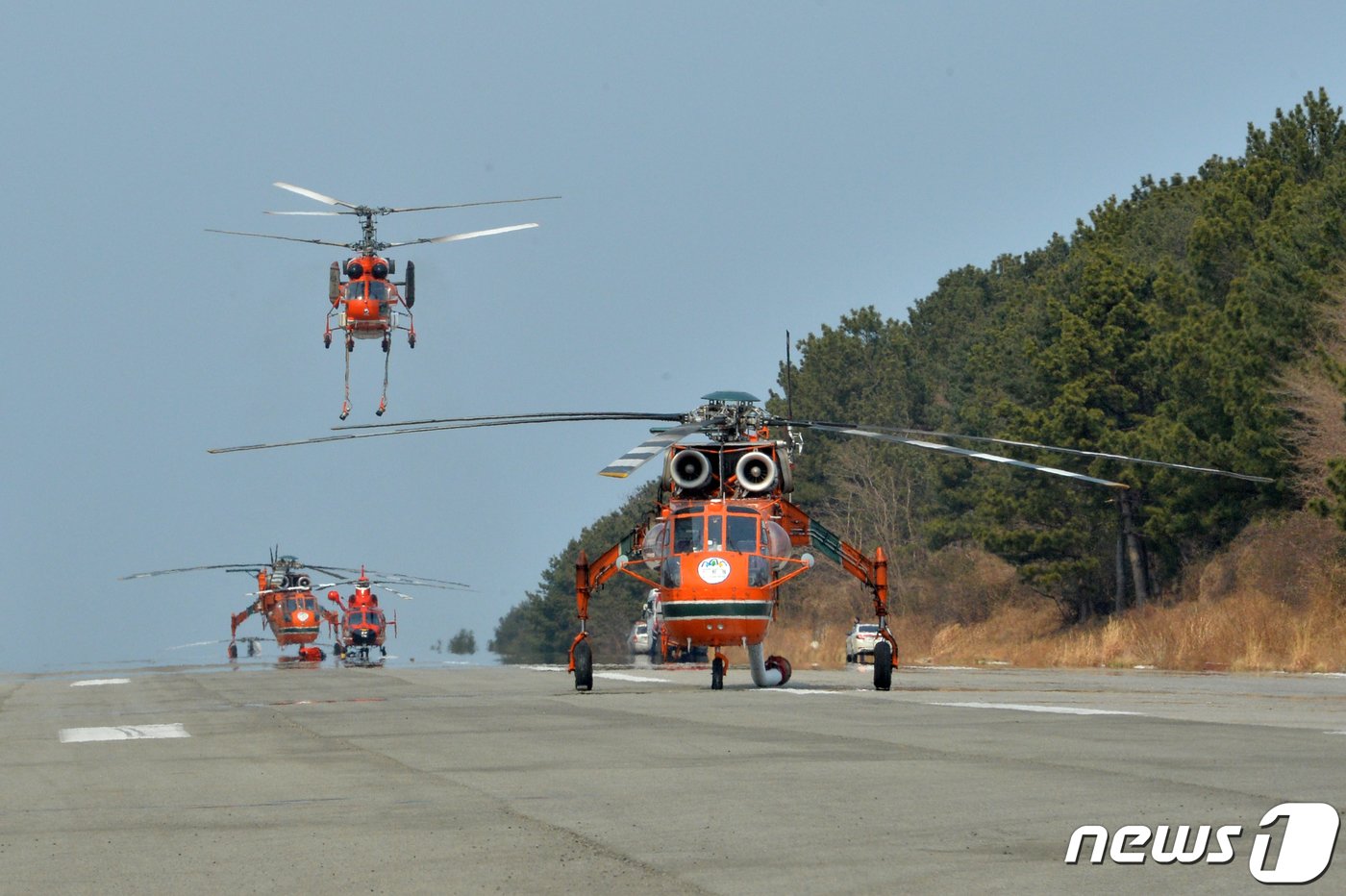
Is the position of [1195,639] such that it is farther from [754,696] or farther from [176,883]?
[176,883]

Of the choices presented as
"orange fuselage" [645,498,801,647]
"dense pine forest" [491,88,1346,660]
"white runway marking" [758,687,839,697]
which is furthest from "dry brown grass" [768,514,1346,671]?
"orange fuselage" [645,498,801,647]

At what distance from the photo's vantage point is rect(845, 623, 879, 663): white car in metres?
63.9

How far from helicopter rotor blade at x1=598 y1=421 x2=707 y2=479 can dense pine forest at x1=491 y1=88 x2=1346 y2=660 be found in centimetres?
2191

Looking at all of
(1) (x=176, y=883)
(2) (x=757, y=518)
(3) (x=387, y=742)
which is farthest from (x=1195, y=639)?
(1) (x=176, y=883)

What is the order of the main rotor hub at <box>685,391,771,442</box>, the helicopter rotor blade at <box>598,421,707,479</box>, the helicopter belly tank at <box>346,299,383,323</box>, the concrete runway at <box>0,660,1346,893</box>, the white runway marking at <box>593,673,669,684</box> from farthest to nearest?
the helicopter belly tank at <box>346,299,383,323</box>
the white runway marking at <box>593,673,669,684</box>
the main rotor hub at <box>685,391,771,442</box>
the helicopter rotor blade at <box>598,421,707,479</box>
the concrete runway at <box>0,660,1346,893</box>

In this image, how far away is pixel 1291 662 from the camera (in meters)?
39.7

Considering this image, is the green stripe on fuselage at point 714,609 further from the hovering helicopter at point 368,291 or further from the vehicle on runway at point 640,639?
the vehicle on runway at point 640,639

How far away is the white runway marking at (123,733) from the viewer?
1827cm

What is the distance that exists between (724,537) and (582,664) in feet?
13.2

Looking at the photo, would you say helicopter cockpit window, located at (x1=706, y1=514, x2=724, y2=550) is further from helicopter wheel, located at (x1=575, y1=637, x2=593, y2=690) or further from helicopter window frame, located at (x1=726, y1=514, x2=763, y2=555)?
helicopter wheel, located at (x1=575, y1=637, x2=593, y2=690)

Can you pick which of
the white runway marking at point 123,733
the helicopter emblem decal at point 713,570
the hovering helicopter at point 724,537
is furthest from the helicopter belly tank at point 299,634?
the white runway marking at point 123,733

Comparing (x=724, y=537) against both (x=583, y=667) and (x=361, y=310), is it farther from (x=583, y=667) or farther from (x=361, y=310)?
(x=361, y=310)

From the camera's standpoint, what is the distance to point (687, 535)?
2745cm

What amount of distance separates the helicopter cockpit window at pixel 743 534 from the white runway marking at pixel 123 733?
9.61m
